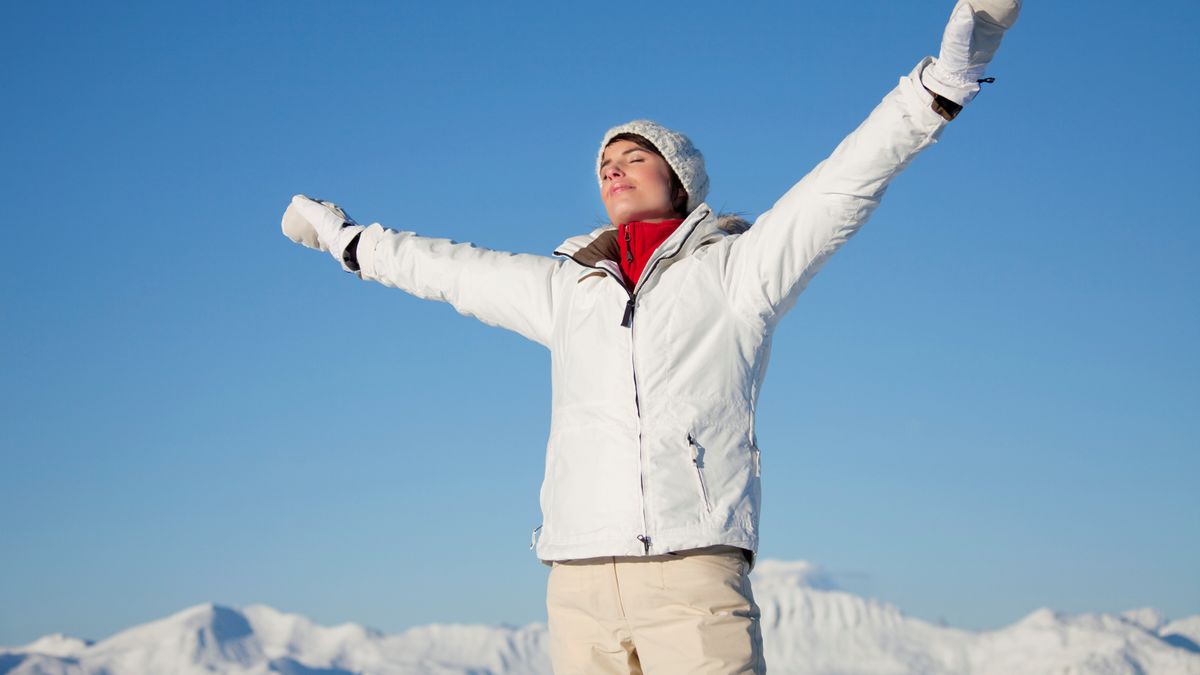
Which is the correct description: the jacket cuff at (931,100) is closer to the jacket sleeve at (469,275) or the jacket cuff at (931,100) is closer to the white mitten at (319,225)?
the jacket sleeve at (469,275)

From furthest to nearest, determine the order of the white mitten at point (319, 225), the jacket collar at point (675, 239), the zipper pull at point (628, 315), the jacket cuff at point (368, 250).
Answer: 1. the white mitten at point (319, 225)
2. the jacket cuff at point (368, 250)
3. the jacket collar at point (675, 239)
4. the zipper pull at point (628, 315)

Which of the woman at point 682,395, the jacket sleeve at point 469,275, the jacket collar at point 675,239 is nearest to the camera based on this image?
the woman at point 682,395

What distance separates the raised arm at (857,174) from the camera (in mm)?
4305

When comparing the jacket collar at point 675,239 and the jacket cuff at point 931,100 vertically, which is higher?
the jacket cuff at point 931,100

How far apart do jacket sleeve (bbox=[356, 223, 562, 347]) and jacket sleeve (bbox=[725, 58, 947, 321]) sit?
3.28ft

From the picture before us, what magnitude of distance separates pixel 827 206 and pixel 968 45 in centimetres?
76

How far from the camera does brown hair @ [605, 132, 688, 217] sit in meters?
5.62

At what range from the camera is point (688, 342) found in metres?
4.83

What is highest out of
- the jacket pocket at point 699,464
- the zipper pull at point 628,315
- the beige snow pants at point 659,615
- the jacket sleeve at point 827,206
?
the jacket sleeve at point 827,206

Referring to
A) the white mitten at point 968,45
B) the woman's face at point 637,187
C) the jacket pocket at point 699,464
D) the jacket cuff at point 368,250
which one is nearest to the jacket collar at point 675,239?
the woman's face at point 637,187

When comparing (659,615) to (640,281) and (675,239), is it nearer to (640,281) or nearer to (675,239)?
(640,281)

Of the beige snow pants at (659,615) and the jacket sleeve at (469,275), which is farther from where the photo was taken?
the jacket sleeve at (469,275)

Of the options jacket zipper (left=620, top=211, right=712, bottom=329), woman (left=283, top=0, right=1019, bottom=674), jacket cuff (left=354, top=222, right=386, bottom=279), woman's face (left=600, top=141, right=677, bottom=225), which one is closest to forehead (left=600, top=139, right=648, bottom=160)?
woman's face (left=600, top=141, right=677, bottom=225)

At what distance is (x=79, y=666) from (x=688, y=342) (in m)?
197
